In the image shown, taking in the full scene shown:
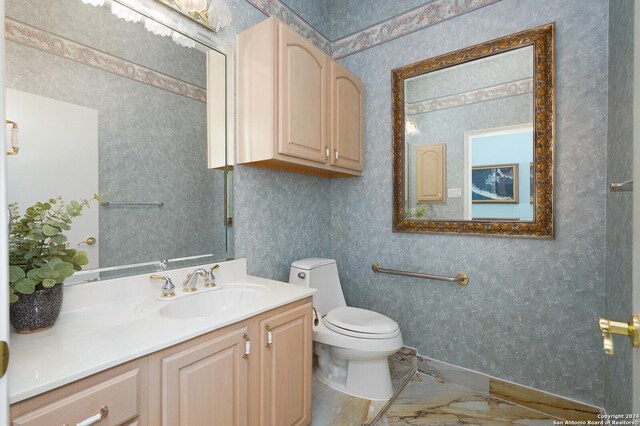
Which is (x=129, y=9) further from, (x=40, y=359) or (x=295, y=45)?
(x=40, y=359)

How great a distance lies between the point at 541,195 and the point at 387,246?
98 cm

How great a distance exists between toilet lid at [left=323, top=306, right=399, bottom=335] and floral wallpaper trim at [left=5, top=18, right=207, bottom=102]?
1.50 meters

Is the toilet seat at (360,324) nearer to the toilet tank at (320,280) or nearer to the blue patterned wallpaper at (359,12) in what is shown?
the toilet tank at (320,280)

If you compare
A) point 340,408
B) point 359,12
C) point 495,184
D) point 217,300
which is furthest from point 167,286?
point 359,12

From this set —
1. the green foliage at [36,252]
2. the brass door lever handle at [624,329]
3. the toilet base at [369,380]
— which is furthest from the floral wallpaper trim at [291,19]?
the toilet base at [369,380]

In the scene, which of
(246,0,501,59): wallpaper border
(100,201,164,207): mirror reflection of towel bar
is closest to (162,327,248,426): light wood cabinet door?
(100,201,164,207): mirror reflection of towel bar

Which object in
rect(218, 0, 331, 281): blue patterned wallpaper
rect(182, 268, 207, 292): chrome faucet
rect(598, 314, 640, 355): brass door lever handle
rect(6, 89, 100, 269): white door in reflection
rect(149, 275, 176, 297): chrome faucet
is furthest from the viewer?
rect(218, 0, 331, 281): blue patterned wallpaper

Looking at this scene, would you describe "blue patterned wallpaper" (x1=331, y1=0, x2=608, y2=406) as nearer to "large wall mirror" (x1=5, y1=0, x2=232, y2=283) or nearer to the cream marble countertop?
the cream marble countertop

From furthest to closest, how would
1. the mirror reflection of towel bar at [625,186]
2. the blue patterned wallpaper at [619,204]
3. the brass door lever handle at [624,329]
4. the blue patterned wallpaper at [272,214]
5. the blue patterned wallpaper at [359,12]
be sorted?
the blue patterned wallpaper at [359,12] → the blue patterned wallpaper at [272,214] → the blue patterned wallpaper at [619,204] → the mirror reflection of towel bar at [625,186] → the brass door lever handle at [624,329]

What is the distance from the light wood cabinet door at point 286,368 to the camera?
1190mm

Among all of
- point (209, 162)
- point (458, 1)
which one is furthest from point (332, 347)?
point (458, 1)

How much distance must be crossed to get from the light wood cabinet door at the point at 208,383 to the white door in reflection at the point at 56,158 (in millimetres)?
632

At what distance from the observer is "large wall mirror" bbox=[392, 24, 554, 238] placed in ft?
5.40

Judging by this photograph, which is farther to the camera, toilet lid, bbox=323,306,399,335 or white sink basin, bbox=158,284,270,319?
toilet lid, bbox=323,306,399,335
